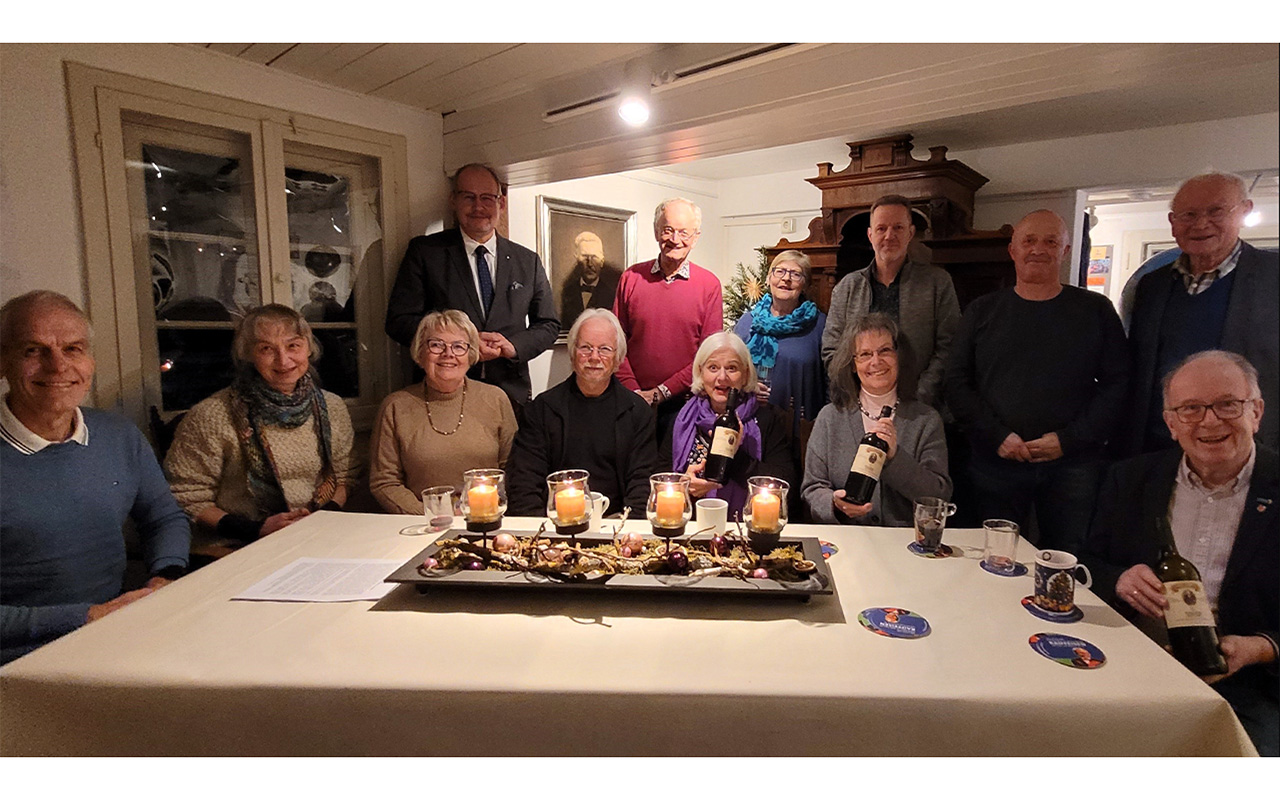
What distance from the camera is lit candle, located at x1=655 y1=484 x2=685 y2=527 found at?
1043 millimetres

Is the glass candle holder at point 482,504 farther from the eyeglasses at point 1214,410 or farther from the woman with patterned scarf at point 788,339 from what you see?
the eyeglasses at point 1214,410

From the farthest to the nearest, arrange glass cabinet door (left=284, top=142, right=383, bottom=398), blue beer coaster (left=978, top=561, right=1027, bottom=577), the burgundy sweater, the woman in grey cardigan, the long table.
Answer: the burgundy sweater, glass cabinet door (left=284, top=142, right=383, bottom=398), the woman in grey cardigan, blue beer coaster (left=978, top=561, right=1027, bottom=577), the long table

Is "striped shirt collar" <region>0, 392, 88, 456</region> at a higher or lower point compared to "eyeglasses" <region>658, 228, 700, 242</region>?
lower

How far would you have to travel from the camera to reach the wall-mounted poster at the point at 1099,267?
1.08 meters

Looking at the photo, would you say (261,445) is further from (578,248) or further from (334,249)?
(578,248)

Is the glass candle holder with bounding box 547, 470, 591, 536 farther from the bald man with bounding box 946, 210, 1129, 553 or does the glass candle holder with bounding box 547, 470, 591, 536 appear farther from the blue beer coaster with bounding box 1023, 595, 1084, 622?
the bald man with bounding box 946, 210, 1129, 553

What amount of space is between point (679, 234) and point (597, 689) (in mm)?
1112

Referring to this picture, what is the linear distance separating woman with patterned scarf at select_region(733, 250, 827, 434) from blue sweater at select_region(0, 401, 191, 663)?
54.5 inches

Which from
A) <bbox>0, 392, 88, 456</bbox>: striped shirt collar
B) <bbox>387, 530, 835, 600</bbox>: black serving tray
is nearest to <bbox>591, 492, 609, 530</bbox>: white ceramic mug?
<bbox>387, 530, 835, 600</bbox>: black serving tray

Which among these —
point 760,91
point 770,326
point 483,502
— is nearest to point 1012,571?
point 770,326

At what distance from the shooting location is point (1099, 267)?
109 centimetres

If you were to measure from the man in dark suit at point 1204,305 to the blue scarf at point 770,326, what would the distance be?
616 millimetres

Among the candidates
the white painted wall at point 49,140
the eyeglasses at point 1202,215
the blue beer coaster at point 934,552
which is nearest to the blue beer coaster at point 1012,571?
the blue beer coaster at point 934,552
